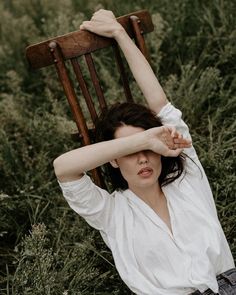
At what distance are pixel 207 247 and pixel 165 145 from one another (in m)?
0.42

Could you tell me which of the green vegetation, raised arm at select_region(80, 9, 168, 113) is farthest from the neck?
the green vegetation

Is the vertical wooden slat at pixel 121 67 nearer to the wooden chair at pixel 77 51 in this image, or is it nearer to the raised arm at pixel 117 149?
the wooden chair at pixel 77 51

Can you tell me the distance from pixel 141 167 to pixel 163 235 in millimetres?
278

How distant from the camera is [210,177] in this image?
2.82m

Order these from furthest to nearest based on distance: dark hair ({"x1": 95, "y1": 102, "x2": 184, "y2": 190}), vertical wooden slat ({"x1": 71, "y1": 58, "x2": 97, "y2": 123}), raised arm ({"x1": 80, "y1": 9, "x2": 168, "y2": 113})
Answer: vertical wooden slat ({"x1": 71, "y1": 58, "x2": 97, "y2": 123})
raised arm ({"x1": 80, "y1": 9, "x2": 168, "y2": 113})
dark hair ({"x1": 95, "y1": 102, "x2": 184, "y2": 190})

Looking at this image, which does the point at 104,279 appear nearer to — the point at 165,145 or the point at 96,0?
the point at 165,145

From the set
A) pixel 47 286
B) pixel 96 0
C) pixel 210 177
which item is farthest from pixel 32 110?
pixel 47 286

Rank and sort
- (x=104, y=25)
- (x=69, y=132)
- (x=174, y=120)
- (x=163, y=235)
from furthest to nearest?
(x=69, y=132)
(x=104, y=25)
(x=174, y=120)
(x=163, y=235)

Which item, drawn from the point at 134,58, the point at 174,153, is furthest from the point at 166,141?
the point at 134,58

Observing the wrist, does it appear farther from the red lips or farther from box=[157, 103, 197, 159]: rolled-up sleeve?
the red lips

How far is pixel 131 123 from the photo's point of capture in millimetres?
2027

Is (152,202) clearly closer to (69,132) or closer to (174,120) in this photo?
(174,120)

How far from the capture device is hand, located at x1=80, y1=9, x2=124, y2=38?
87.4 inches

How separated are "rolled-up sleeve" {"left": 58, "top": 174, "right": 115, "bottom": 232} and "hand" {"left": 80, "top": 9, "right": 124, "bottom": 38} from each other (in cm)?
65
